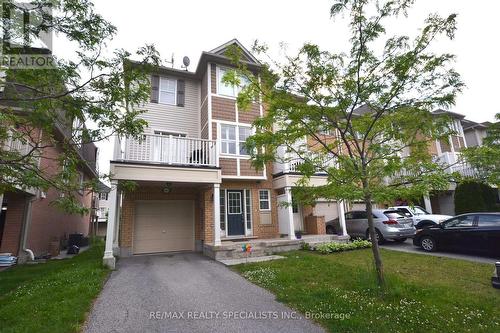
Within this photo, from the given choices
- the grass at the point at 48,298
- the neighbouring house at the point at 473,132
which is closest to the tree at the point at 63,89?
the grass at the point at 48,298

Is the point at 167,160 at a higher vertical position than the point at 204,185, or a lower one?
higher

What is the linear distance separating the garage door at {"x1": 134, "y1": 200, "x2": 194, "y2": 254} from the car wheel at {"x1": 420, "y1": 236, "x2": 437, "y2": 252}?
9.75 meters

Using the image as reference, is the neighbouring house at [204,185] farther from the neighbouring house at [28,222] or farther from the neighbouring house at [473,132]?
the neighbouring house at [473,132]

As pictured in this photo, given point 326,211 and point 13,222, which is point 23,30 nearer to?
point 13,222

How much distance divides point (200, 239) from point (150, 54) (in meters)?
9.01

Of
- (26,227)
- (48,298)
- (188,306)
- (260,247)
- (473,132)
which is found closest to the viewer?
(188,306)

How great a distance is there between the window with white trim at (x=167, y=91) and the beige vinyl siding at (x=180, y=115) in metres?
0.30

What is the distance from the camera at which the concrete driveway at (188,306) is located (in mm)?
4145

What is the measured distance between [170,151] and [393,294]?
8372 mm

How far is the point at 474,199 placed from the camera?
597 inches

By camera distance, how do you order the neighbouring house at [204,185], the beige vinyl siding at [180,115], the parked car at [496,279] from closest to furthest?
the parked car at [496,279] < the neighbouring house at [204,185] < the beige vinyl siding at [180,115]

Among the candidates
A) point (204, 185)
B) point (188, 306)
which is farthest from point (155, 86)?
point (188, 306)

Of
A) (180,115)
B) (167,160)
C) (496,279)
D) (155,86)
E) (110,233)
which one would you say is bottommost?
(496,279)

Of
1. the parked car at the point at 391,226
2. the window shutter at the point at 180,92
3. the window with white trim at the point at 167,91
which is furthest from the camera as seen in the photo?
the window shutter at the point at 180,92
